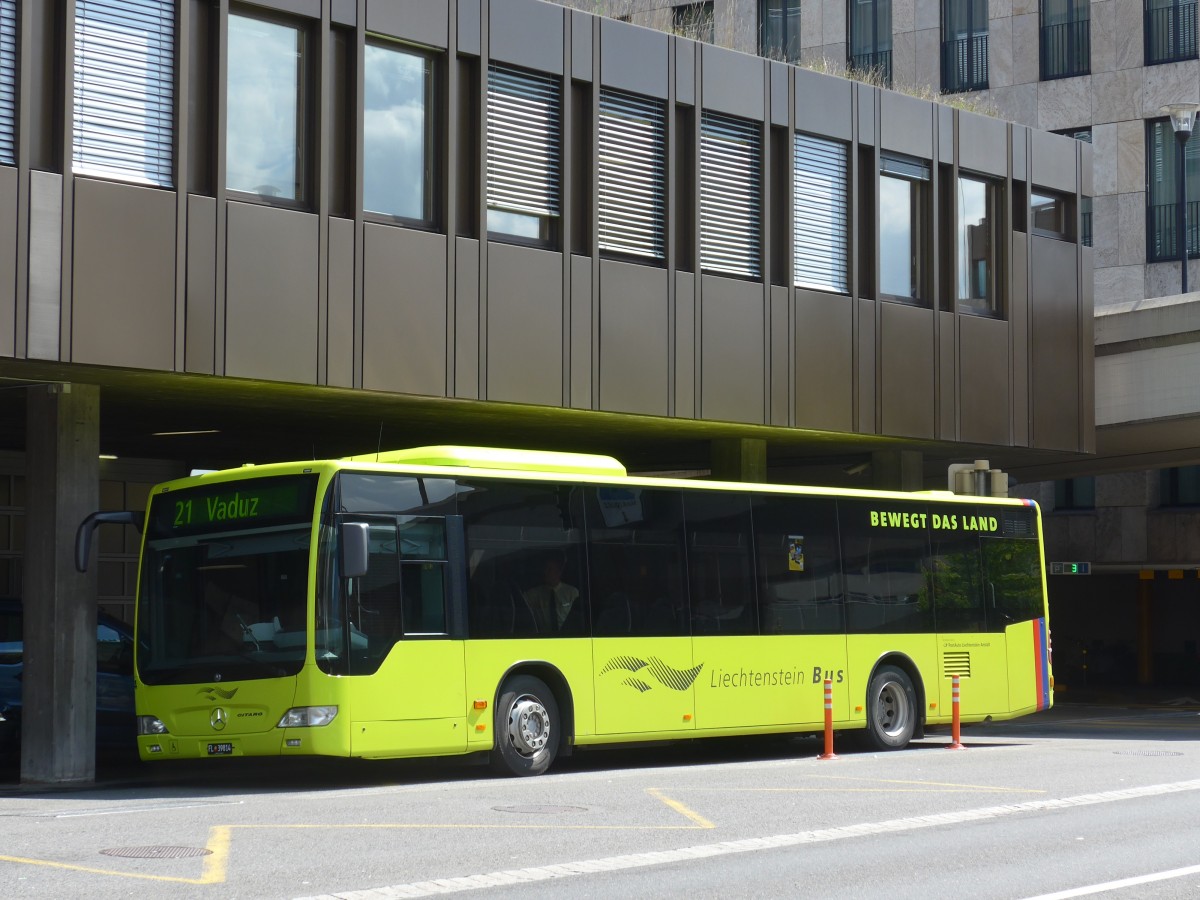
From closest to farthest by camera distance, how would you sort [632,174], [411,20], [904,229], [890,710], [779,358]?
[411,20] → [890,710] → [632,174] → [779,358] → [904,229]

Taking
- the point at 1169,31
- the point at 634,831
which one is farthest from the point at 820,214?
the point at 1169,31

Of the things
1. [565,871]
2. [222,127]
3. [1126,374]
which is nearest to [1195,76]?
[1126,374]

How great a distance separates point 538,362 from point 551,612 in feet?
14.6

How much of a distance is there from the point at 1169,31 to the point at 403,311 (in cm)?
2731

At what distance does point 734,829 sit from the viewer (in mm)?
11797

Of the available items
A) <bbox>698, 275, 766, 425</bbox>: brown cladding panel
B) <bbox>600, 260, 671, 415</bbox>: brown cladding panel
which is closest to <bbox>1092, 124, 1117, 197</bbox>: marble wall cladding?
<bbox>698, 275, 766, 425</bbox>: brown cladding panel

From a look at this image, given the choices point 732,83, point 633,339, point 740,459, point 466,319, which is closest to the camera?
point 466,319

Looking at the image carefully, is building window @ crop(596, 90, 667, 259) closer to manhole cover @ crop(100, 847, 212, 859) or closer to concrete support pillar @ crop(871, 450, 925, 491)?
concrete support pillar @ crop(871, 450, 925, 491)

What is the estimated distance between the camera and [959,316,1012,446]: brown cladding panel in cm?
2600

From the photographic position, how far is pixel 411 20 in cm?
1966

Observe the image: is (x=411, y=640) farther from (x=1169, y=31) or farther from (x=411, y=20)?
(x=1169, y=31)

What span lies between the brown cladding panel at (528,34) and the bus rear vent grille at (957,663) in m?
8.47

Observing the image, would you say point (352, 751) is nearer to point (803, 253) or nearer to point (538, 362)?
point (538, 362)

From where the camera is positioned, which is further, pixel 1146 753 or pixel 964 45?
pixel 964 45
